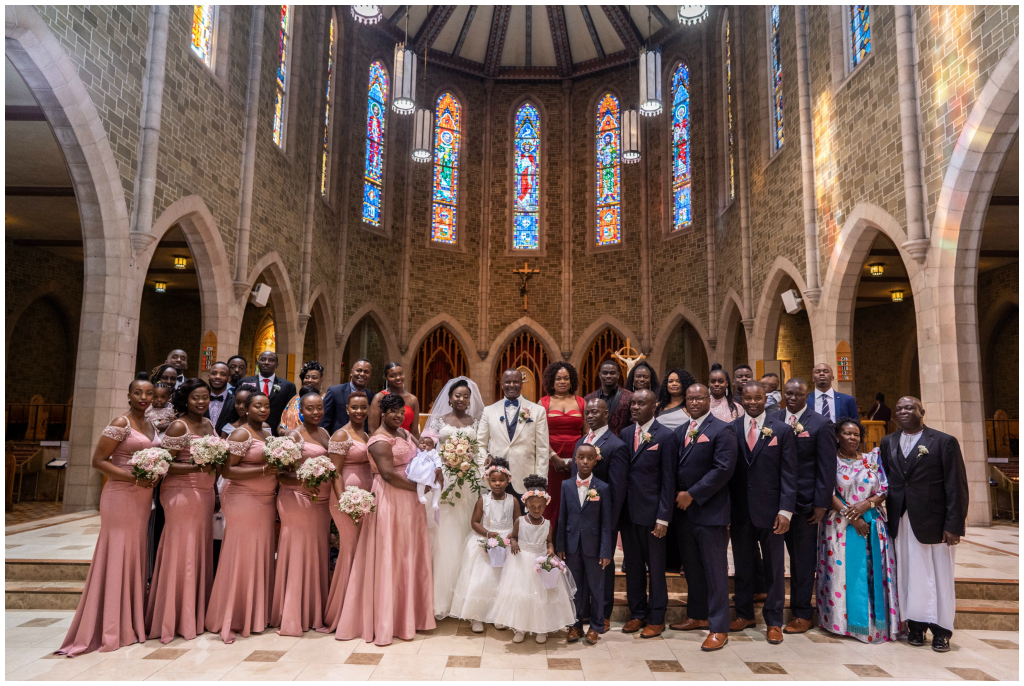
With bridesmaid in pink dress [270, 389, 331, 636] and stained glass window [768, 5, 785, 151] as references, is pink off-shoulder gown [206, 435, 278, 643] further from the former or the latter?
stained glass window [768, 5, 785, 151]

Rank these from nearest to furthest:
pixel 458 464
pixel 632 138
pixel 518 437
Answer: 1. pixel 458 464
2. pixel 518 437
3. pixel 632 138

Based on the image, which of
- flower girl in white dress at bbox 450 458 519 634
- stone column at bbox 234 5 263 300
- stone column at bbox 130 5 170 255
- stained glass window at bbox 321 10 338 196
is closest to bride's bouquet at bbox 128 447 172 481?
flower girl in white dress at bbox 450 458 519 634

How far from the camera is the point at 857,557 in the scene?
14.1 ft

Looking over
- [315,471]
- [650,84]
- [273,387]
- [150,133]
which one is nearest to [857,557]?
[315,471]

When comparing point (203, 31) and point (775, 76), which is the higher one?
point (775, 76)

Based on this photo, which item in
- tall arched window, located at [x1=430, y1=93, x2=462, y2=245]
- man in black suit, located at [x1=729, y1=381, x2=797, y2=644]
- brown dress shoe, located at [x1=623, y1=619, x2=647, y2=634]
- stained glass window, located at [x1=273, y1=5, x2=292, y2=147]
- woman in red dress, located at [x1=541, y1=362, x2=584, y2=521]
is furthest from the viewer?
tall arched window, located at [x1=430, y1=93, x2=462, y2=245]

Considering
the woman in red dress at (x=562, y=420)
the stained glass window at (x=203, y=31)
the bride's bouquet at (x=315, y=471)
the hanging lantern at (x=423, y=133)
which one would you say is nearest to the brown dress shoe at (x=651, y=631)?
the woman in red dress at (x=562, y=420)

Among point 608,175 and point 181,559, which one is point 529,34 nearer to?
point 608,175

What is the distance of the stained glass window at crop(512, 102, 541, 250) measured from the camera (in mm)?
16266

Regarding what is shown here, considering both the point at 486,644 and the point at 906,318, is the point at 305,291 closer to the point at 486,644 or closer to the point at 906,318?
the point at 486,644

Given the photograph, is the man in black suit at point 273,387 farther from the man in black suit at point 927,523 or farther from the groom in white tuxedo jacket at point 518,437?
the man in black suit at point 927,523

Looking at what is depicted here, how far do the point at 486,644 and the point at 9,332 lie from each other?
1246 centimetres

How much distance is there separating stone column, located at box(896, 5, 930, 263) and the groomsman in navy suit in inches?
210

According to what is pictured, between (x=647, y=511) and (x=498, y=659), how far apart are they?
4.21 feet
